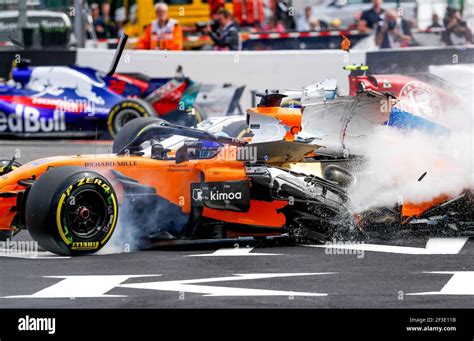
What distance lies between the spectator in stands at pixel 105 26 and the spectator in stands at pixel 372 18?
623 cm

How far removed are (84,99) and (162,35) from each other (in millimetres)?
1961

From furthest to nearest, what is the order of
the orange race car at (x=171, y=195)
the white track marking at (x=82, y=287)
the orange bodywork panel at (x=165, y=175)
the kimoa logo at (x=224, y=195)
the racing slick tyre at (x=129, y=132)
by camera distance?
the racing slick tyre at (x=129, y=132) → the kimoa logo at (x=224, y=195) → the orange bodywork panel at (x=165, y=175) → the orange race car at (x=171, y=195) → the white track marking at (x=82, y=287)

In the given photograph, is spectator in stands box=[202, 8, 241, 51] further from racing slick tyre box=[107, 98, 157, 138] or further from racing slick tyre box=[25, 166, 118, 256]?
racing slick tyre box=[25, 166, 118, 256]

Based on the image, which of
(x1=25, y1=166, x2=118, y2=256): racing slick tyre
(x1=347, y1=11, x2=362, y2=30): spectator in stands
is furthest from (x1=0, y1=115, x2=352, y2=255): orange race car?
(x1=347, y1=11, x2=362, y2=30): spectator in stands

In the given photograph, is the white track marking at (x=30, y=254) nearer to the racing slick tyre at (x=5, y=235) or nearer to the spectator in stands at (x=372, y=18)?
the racing slick tyre at (x=5, y=235)

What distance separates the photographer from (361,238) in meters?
11.7

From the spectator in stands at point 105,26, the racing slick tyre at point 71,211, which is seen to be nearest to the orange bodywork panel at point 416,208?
the racing slick tyre at point 71,211

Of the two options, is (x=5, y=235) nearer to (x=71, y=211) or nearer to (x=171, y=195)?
(x=71, y=211)

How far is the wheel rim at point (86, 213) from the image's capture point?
10422 millimetres

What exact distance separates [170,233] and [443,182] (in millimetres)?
2684

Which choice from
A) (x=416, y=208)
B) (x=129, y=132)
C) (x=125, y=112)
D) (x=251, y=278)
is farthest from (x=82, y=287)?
(x=125, y=112)
